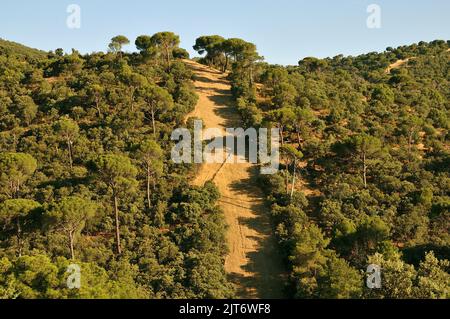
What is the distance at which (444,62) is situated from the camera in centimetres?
10225

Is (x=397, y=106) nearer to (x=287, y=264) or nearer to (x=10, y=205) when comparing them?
(x=287, y=264)

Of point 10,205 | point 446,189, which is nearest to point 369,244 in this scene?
point 446,189

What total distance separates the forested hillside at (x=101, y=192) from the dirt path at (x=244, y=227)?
1.72m

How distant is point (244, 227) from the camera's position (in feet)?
144

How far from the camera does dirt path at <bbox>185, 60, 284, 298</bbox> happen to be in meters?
37.4

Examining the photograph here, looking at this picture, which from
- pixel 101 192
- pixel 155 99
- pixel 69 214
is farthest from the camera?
pixel 155 99

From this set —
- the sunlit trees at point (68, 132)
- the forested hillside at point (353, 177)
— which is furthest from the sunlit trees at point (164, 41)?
the sunlit trees at point (68, 132)

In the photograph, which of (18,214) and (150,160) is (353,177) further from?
(18,214)

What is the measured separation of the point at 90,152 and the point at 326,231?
27.8 meters

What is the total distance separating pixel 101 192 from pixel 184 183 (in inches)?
342

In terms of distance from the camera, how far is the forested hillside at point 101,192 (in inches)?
1315

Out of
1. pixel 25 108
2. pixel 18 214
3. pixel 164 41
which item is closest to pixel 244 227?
pixel 18 214

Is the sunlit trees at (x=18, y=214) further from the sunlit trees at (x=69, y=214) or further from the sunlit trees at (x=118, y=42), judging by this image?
the sunlit trees at (x=118, y=42)

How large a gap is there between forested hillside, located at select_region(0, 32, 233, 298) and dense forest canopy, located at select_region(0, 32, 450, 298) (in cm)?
15
